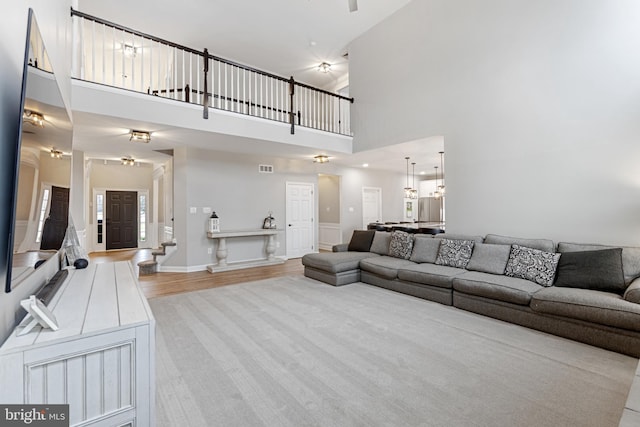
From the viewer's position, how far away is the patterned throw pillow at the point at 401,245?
4.99 metres

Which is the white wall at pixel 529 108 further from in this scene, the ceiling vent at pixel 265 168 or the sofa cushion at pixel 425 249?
the ceiling vent at pixel 265 168

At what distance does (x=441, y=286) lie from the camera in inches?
152

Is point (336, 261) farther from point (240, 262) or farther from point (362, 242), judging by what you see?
point (240, 262)

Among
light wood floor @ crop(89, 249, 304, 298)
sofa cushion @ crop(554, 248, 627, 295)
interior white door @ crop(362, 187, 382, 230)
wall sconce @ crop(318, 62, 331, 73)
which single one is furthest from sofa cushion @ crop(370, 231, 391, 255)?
wall sconce @ crop(318, 62, 331, 73)

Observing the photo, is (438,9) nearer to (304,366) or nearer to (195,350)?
(304,366)

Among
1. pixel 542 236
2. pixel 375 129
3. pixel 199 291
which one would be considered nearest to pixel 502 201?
pixel 542 236

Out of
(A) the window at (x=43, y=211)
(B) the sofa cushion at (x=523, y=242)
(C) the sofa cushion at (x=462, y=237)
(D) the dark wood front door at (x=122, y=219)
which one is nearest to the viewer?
(A) the window at (x=43, y=211)

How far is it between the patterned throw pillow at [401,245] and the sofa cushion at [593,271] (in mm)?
2049

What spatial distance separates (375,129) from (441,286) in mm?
3752

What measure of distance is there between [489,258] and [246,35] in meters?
6.52

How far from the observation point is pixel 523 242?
394cm

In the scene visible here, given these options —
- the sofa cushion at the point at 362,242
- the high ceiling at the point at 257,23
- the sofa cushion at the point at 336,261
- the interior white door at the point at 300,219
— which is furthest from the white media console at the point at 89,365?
the interior white door at the point at 300,219

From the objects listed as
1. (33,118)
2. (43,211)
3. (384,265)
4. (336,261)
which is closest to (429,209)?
(384,265)

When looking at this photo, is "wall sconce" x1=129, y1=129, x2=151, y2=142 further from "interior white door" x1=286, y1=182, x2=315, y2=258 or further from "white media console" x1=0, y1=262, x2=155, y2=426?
"white media console" x1=0, y1=262, x2=155, y2=426
